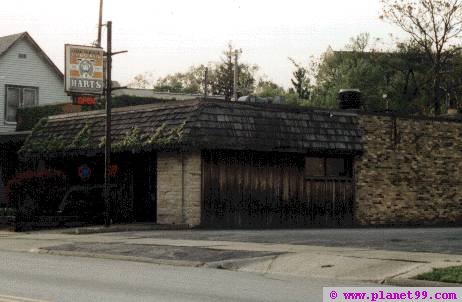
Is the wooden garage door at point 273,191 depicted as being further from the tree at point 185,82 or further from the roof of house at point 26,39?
the tree at point 185,82

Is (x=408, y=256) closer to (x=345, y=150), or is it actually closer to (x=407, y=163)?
(x=345, y=150)

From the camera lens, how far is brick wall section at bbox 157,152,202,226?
92.4ft

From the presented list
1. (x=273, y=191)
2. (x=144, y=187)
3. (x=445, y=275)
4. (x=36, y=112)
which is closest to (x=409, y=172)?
(x=273, y=191)

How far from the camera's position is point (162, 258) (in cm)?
1875

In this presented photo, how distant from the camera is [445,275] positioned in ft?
46.9

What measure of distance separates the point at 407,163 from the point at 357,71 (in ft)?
154

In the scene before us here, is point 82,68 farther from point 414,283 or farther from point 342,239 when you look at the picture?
point 414,283

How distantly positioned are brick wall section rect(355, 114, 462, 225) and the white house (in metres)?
23.2

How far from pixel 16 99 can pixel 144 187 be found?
68.2 ft

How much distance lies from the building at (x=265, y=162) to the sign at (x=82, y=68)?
1.23m

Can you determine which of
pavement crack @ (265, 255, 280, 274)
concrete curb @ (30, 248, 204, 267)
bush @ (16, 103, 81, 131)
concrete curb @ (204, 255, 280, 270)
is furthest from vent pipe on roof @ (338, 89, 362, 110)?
concrete curb @ (204, 255, 280, 270)

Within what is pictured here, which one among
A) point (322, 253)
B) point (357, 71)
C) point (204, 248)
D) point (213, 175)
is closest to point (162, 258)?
point (204, 248)

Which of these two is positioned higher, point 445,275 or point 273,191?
point 273,191

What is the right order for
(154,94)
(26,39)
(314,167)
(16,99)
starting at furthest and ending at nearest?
(154,94) < (26,39) < (16,99) < (314,167)
